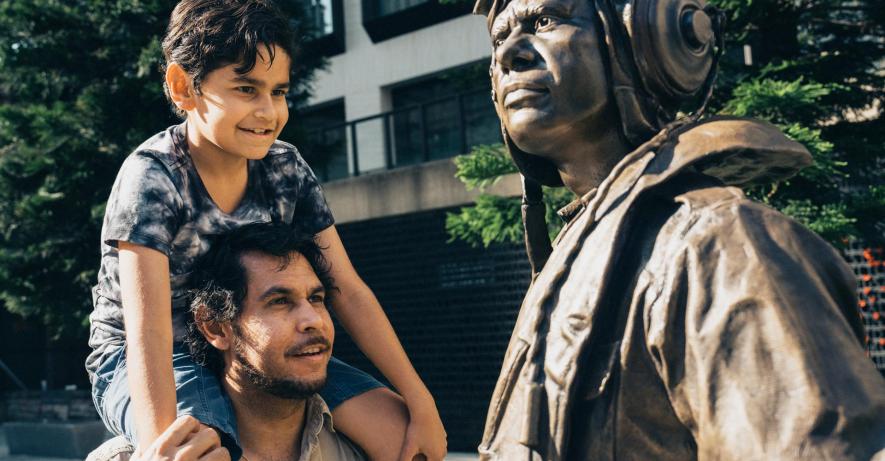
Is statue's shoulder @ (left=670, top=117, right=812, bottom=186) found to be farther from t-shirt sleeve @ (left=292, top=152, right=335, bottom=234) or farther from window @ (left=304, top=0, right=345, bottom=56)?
window @ (left=304, top=0, right=345, bottom=56)

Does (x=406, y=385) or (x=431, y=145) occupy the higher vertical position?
(x=431, y=145)

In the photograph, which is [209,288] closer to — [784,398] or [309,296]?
[309,296]

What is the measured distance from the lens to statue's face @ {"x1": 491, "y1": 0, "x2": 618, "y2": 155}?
6.62 ft

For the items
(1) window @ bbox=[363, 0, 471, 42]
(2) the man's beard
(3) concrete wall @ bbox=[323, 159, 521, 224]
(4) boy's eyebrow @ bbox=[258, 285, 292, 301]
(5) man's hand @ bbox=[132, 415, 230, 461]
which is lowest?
(5) man's hand @ bbox=[132, 415, 230, 461]

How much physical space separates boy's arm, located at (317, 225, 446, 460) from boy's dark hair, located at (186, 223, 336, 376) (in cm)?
18

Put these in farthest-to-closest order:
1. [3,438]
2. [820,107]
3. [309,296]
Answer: [3,438]
[820,107]
[309,296]

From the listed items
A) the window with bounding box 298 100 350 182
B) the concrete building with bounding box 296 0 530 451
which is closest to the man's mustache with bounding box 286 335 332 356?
the concrete building with bounding box 296 0 530 451

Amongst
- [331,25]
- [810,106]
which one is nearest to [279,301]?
[810,106]

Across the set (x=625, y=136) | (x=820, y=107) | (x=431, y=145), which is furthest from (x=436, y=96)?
(x=625, y=136)

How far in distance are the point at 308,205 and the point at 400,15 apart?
11.5m

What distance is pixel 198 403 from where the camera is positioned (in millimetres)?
3004

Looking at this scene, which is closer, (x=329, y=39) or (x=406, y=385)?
(x=406, y=385)

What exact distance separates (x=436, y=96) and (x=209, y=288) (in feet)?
38.0

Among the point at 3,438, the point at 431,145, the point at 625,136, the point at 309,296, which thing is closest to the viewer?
the point at 625,136
